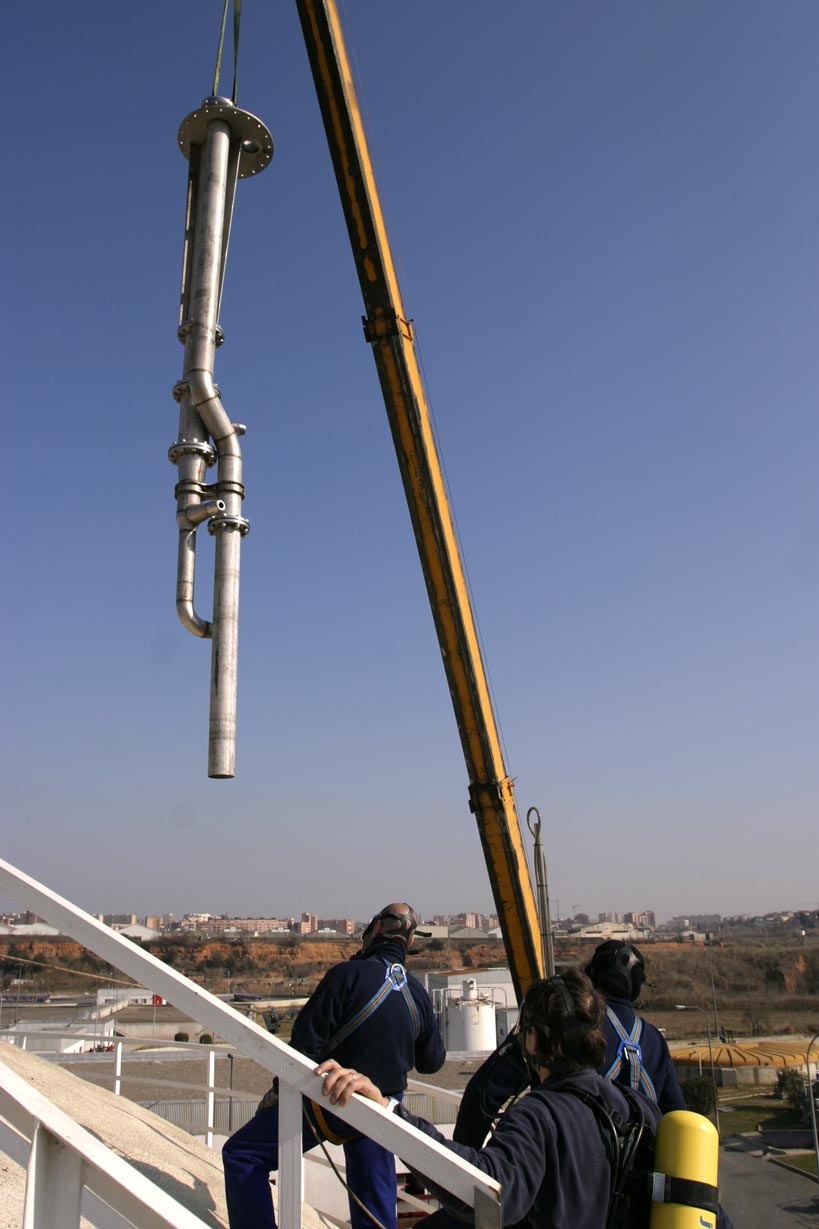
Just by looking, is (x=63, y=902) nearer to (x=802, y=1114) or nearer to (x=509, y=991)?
(x=802, y=1114)

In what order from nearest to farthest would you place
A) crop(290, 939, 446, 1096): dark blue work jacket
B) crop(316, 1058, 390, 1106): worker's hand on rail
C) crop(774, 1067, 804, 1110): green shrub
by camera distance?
crop(316, 1058, 390, 1106): worker's hand on rail → crop(290, 939, 446, 1096): dark blue work jacket → crop(774, 1067, 804, 1110): green shrub

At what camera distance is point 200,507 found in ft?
31.4

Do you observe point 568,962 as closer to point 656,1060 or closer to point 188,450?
point 188,450

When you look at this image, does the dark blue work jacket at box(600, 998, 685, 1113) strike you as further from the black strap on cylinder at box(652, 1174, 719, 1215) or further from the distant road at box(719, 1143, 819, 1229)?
the distant road at box(719, 1143, 819, 1229)

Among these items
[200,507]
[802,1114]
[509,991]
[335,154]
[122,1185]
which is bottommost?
[802,1114]

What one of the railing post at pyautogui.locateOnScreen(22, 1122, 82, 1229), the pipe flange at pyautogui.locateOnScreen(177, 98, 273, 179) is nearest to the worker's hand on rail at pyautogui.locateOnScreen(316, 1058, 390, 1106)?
the railing post at pyautogui.locateOnScreen(22, 1122, 82, 1229)

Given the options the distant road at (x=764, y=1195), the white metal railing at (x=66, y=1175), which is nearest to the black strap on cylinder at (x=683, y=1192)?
the white metal railing at (x=66, y=1175)

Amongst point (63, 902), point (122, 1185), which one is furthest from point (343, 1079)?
point (63, 902)

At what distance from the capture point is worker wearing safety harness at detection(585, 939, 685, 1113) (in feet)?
11.6

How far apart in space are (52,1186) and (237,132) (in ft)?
36.2

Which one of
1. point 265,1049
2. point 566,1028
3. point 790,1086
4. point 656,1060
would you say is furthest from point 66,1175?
point 790,1086

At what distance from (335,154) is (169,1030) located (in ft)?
192

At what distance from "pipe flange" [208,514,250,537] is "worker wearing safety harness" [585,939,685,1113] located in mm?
6537

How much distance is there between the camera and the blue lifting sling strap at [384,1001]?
3891 mm
